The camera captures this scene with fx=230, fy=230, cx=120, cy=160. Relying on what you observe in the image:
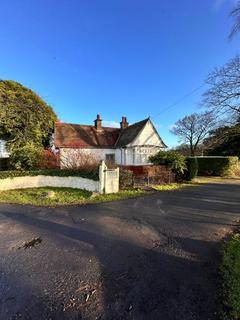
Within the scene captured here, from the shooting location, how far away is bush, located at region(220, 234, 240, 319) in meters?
3.23

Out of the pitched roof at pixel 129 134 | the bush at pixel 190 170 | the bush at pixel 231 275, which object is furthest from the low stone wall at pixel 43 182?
the pitched roof at pixel 129 134

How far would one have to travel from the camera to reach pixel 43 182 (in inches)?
617

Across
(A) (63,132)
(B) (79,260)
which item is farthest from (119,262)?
(A) (63,132)

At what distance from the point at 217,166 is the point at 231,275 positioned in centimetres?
2236

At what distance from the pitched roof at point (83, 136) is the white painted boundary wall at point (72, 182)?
8.06 meters

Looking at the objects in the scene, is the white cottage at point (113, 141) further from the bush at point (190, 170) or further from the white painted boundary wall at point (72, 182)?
the white painted boundary wall at point (72, 182)

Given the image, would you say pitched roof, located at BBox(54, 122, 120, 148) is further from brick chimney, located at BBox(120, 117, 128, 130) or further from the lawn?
the lawn

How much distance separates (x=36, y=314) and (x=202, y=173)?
25.0 m

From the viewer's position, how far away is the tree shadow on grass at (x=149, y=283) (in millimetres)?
A: 3092

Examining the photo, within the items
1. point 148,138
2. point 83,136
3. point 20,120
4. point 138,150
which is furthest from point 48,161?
point 148,138

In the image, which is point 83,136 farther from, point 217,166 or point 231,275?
point 231,275

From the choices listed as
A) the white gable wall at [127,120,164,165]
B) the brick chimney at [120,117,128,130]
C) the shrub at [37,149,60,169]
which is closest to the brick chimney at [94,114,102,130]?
the brick chimney at [120,117,128,130]

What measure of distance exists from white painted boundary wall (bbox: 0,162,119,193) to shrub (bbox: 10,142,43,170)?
2042 mm

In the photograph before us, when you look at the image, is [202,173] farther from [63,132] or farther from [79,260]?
[79,260]
